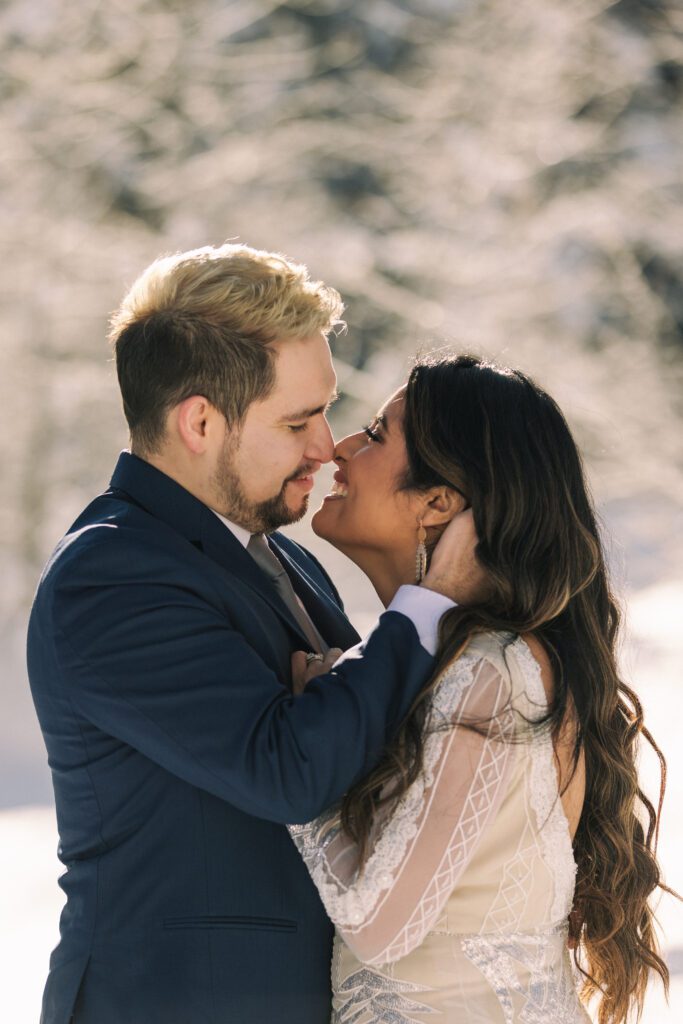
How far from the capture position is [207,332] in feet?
6.51

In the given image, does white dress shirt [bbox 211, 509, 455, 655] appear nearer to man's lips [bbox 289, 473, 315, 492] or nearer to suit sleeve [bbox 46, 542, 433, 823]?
suit sleeve [bbox 46, 542, 433, 823]

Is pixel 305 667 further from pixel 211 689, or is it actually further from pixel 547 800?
pixel 547 800

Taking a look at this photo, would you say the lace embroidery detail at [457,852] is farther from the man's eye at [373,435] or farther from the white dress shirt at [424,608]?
the man's eye at [373,435]

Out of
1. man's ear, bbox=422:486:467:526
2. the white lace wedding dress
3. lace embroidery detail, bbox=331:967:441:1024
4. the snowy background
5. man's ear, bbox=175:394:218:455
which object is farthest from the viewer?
the snowy background

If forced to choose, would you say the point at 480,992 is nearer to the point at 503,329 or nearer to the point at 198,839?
the point at 198,839

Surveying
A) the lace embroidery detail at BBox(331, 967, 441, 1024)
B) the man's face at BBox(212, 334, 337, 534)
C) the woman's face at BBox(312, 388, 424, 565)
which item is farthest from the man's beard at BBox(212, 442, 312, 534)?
the lace embroidery detail at BBox(331, 967, 441, 1024)

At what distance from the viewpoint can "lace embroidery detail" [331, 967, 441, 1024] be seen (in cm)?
185

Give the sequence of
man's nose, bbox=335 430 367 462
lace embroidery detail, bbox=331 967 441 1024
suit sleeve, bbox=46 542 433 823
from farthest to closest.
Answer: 1. man's nose, bbox=335 430 367 462
2. lace embroidery detail, bbox=331 967 441 1024
3. suit sleeve, bbox=46 542 433 823

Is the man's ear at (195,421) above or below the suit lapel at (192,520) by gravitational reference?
above

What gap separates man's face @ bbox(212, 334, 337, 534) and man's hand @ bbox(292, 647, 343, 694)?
0.79 ft

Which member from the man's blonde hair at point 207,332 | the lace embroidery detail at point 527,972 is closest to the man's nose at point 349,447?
the man's blonde hair at point 207,332

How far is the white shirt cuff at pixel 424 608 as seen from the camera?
5.91 feet

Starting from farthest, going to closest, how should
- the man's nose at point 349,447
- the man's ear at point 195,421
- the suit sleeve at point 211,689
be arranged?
1. the man's nose at point 349,447
2. the man's ear at point 195,421
3. the suit sleeve at point 211,689

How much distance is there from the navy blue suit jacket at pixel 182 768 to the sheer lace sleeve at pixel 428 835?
67 millimetres
